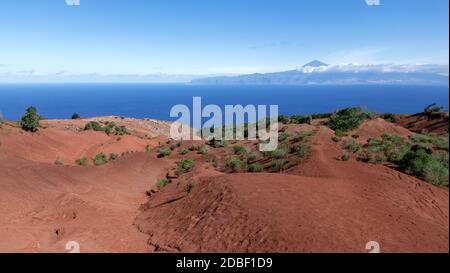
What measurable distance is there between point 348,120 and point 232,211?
17320mm

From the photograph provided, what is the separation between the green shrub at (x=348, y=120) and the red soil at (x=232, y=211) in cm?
690

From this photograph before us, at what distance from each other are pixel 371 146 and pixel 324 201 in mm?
7306

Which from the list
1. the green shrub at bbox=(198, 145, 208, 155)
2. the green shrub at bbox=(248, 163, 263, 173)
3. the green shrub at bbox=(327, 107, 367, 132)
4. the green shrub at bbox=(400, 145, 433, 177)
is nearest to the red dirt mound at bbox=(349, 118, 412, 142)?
the green shrub at bbox=(327, 107, 367, 132)

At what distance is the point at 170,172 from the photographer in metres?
20.4

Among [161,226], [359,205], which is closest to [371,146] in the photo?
[359,205]

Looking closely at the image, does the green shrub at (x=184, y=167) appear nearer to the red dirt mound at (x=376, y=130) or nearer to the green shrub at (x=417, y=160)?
the red dirt mound at (x=376, y=130)

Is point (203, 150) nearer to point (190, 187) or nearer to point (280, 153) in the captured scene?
point (280, 153)

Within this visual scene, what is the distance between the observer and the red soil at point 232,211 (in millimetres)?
9023

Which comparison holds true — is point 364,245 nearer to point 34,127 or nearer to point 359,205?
point 359,205

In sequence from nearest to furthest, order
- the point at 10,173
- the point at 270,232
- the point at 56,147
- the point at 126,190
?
the point at 270,232 < the point at 10,173 < the point at 126,190 < the point at 56,147

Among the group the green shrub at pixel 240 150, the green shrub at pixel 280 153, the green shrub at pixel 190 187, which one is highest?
the green shrub at pixel 280 153

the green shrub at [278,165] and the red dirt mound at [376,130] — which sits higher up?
the red dirt mound at [376,130]

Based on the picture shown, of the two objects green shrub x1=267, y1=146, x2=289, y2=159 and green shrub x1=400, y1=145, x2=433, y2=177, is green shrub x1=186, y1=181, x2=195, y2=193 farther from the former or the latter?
green shrub x1=400, y1=145, x2=433, y2=177

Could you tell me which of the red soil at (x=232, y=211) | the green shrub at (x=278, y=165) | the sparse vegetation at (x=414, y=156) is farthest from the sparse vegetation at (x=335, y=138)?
the green shrub at (x=278, y=165)
